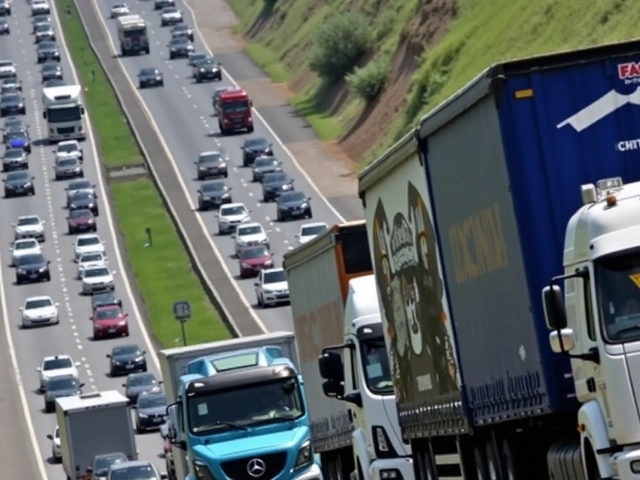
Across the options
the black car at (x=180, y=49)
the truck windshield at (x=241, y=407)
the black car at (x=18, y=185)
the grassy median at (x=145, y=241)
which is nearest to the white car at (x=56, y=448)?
the grassy median at (x=145, y=241)

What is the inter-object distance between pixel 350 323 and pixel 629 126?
26.0ft

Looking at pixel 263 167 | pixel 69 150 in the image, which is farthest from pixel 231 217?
pixel 69 150

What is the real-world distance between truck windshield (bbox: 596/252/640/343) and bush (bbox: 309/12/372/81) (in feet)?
300

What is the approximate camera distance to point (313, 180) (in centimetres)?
9088

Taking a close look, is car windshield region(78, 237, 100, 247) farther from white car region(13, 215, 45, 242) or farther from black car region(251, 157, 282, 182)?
black car region(251, 157, 282, 182)

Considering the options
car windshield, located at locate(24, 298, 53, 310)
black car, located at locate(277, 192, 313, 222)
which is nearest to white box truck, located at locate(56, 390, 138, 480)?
car windshield, located at locate(24, 298, 53, 310)

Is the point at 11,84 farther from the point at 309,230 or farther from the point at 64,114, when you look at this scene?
the point at 309,230

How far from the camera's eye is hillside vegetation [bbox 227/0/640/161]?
75.5m

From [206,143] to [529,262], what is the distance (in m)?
86.9

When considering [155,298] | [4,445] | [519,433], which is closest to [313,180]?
[155,298]

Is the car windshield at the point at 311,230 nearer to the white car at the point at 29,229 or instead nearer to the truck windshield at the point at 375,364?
the white car at the point at 29,229

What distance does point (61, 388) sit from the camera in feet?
202

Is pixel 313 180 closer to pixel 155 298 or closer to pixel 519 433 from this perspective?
pixel 155 298

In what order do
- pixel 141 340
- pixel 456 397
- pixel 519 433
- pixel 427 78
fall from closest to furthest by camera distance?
pixel 519 433
pixel 456 397
pixel 141 340
pixel 427 78
